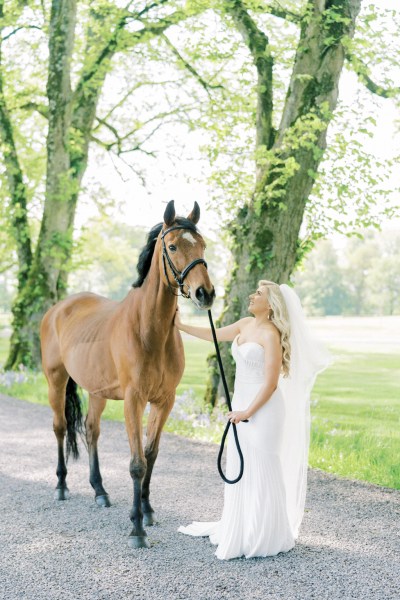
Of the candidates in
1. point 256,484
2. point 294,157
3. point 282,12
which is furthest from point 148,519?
point 282,12

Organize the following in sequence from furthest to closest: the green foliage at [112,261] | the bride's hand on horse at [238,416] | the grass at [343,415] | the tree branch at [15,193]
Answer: the green foliage at [112,261] < the tree branch at [15,193] < the grass at [343,415] < the bride's hand on horse at [238,416]

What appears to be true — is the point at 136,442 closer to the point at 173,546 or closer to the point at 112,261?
the point at 173,546

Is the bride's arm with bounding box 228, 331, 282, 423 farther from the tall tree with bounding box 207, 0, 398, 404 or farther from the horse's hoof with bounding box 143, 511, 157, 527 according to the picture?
the tall tree with bounding box 207, 0, 398, 404

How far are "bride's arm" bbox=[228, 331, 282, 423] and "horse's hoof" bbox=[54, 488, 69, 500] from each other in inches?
92.3

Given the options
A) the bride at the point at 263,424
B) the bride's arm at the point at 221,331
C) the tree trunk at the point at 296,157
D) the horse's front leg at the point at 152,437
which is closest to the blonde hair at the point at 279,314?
the bride at the point at 263,424

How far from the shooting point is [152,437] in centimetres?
561

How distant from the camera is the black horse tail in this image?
22.7ft

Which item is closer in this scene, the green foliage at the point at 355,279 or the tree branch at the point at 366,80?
the tree branch at the point at 366,80

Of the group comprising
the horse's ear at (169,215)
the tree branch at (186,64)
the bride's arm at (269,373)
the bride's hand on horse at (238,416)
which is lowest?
the bride's hand on horse at (238,416)

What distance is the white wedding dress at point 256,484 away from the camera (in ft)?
15.7

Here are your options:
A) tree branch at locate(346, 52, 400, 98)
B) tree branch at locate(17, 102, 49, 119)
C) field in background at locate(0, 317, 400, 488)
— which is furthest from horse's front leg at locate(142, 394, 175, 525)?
tree branch at locate(17, 102, 49, 119)

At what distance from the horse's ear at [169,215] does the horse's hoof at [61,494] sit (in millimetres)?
2975

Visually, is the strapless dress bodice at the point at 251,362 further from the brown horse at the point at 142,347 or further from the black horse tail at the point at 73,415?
the black horse tail at the point at 73,415

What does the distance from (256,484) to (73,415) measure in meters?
2.75
